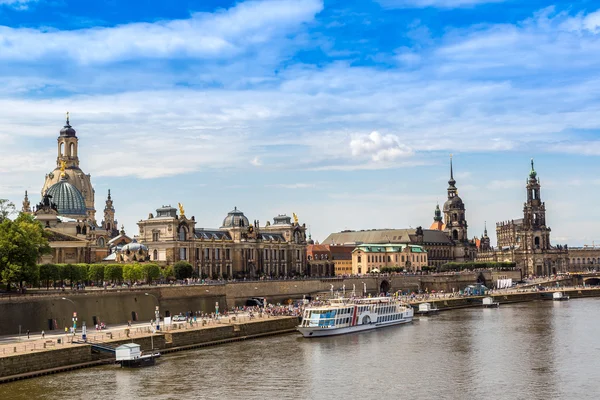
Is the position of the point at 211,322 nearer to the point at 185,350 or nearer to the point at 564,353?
the point at 185,350

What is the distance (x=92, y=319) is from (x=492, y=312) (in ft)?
178

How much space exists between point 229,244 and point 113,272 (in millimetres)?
39517

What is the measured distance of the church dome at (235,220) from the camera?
444 feet

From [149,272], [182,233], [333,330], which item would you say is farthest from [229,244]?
[333,330]

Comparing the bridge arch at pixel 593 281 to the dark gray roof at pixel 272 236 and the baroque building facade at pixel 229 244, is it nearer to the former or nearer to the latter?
the baroque building facade at pixel 229 244

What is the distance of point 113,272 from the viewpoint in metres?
93.0

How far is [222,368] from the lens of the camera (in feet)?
185

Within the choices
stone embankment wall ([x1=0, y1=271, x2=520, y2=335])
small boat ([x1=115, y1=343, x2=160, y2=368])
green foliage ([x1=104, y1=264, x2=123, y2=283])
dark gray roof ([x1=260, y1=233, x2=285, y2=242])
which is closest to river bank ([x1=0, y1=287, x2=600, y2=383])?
small boat ([x1=115, y1=343, x2=160, y2=368])

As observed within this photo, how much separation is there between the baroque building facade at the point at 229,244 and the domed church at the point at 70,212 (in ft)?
30.4

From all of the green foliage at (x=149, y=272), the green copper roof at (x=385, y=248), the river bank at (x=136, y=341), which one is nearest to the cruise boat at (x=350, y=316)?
the river bank at (x=136, y=341)

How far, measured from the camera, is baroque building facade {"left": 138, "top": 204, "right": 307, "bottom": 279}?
12050 cm

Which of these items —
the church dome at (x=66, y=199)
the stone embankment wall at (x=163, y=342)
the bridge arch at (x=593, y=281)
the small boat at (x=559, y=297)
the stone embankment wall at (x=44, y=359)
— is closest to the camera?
the stone embankment wall at (x=44, y=359)

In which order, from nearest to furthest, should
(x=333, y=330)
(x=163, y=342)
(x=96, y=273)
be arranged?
(x=163, y=342) < (x=333, y=330) < (x=96, y=273)

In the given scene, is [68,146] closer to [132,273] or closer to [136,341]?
[132,273]
